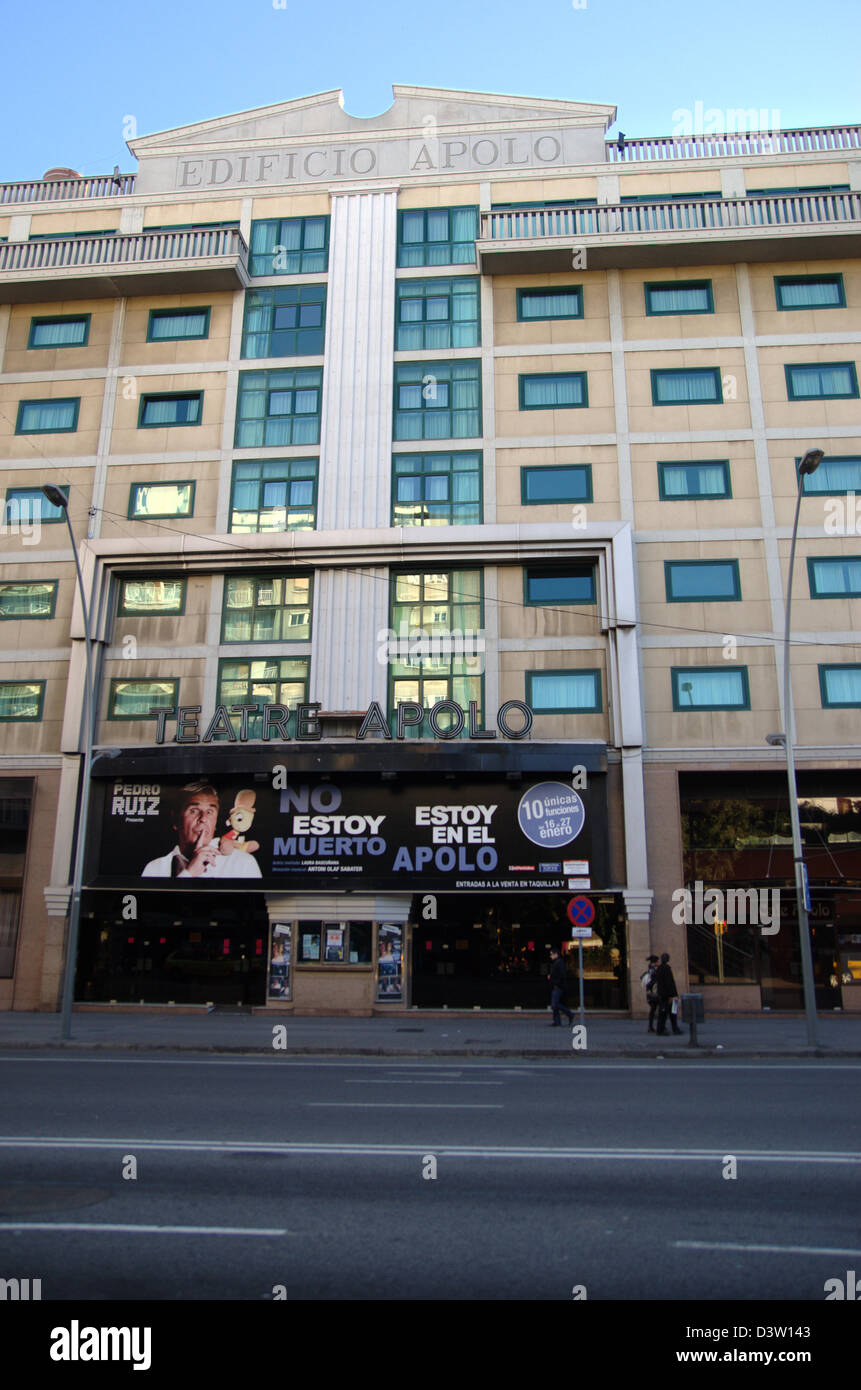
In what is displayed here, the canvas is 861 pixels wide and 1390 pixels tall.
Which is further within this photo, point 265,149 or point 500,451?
point 265,149

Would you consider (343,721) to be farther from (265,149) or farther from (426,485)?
(265,149)

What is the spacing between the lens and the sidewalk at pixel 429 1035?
17.8 meters

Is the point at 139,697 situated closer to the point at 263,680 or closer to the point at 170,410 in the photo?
the point at 263,680

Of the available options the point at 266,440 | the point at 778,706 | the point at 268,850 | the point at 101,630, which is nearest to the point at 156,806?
the point at 268,850

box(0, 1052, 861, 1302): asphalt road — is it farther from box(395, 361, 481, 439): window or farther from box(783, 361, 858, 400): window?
box(783, 361, 858, 400): window

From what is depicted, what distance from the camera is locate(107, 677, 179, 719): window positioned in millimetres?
26734

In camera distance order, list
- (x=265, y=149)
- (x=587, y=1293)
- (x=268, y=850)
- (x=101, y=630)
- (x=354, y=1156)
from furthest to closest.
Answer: (x=265, y=149) → (x=101, y=630) → (x=268, y=850) → (x=354, y=1156) → (x=587, y=1293)

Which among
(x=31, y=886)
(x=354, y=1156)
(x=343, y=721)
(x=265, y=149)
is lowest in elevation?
(x=354, y=1156)

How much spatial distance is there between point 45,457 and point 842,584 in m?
24.5

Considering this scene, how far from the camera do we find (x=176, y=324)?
1173 inches

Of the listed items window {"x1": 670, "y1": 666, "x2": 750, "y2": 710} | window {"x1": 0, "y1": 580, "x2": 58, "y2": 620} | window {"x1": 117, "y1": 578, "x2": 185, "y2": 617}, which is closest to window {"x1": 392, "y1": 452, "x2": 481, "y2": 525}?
window {"x1": 117, "y1": 578, "x2": 185, "y2": 617}

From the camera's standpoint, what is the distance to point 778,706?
24984mm

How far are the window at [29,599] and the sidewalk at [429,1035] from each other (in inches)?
462

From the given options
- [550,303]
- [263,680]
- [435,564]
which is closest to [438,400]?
[550,303]
